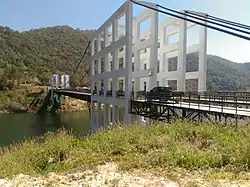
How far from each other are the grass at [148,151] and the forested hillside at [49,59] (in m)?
55.4

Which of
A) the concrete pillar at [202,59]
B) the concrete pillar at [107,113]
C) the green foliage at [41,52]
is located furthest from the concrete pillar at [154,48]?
the green foliage at [41,52]

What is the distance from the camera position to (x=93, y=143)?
7.03 meters

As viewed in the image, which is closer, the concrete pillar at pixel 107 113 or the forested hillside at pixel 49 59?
the concrete pillar at pixel 107 113

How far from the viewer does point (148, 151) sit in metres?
6.00

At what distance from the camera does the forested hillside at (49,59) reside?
2729 inches

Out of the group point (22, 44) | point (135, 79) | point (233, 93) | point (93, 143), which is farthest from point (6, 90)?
point (93, 143)

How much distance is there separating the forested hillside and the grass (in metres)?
55.4

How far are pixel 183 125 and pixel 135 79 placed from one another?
15589 mm

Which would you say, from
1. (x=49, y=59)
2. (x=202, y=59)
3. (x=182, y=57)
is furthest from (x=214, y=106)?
(x=49, y=59)

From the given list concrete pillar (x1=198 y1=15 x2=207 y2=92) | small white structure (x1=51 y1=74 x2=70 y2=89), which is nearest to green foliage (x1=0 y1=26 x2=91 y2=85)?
small white structure (x1=51 y1=74 x2=70 y2=89)

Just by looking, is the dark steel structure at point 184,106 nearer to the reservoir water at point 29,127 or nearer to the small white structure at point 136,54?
the small white structure at point 136,54

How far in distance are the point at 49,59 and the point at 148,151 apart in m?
90.5

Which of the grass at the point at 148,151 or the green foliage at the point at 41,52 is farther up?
the green foliage at the point at 41,52

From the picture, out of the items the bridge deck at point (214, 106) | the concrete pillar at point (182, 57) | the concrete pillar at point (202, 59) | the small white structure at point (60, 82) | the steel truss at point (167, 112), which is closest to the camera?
A: the bridge deck at point (214, 106)
